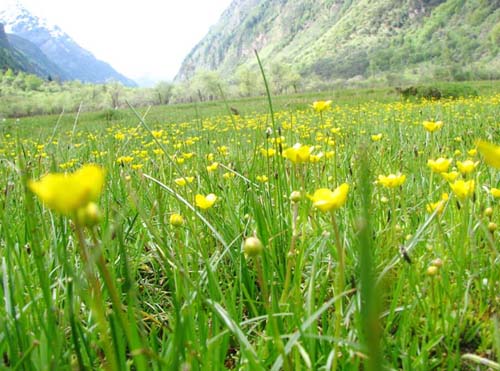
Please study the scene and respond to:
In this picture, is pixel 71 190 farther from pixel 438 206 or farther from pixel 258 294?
pixel 258 294

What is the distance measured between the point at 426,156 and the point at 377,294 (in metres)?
2.35

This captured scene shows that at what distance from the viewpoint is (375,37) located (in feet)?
356

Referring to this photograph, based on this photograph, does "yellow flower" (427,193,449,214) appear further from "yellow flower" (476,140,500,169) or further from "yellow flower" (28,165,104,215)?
"yellow flower" (28,165,104,215)

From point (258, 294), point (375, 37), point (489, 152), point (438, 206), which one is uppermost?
point (375, 37)

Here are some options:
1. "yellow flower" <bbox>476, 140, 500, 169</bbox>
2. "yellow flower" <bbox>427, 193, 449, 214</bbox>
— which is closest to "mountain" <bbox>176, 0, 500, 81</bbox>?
"yellow flower" <bbox>427, 193, 449, 214</bbox>

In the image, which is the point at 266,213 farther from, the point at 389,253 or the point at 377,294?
the point at 377,294

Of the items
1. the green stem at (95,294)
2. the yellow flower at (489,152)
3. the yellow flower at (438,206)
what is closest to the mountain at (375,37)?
the yellow flower at (438,206)

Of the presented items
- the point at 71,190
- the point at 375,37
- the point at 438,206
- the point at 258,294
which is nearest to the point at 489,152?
the point at 71,190

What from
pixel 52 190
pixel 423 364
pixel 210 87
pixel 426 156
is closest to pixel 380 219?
pixel 423 364

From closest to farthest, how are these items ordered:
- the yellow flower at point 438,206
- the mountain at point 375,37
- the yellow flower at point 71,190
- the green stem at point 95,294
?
the yellow flower at point 71,190 < the green stem at point 95,294 < the yellow flower at point 438,206 < the mountain at point 375,37

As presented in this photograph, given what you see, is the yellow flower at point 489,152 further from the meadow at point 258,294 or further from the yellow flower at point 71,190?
the yellow flower at point 71,190

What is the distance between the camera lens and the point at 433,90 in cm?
1185

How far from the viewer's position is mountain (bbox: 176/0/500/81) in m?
79.5

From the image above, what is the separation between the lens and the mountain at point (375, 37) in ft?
261
